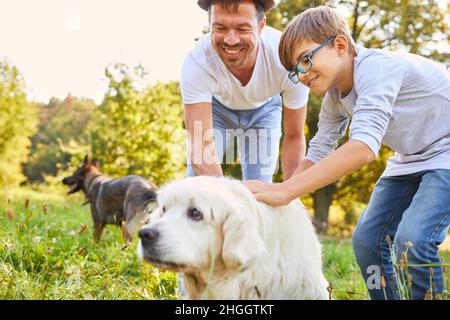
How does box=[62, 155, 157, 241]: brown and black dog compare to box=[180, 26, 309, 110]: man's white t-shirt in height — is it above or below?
below

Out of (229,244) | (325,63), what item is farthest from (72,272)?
(325,63)

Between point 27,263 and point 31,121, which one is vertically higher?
point 27,263

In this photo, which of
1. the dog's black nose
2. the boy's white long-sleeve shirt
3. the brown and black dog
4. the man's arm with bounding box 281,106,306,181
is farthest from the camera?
the brown and black dog

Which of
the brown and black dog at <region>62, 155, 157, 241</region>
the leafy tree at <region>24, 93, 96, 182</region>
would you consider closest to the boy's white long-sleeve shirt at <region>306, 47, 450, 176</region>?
the brown and black dog at <region>62, 155, 157, 241</region>

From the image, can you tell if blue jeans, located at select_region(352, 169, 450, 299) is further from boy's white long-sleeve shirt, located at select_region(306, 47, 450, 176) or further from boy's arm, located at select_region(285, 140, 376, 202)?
boy's arm, located at select_region(285, 140, 376, 202)

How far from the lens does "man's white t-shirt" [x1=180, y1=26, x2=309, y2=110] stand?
4.07 m

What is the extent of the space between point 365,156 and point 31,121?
32.0 meters

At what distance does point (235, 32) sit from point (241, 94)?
0.61 meters

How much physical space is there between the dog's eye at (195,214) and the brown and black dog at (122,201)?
3.99 m

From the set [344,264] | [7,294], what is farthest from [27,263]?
[344,264]

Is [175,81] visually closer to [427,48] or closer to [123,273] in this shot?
[427,48]

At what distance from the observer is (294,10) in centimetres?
1658

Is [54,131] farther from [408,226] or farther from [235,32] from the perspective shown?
[408,226]

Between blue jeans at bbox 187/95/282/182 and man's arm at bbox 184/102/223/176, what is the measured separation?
40 centimetres
